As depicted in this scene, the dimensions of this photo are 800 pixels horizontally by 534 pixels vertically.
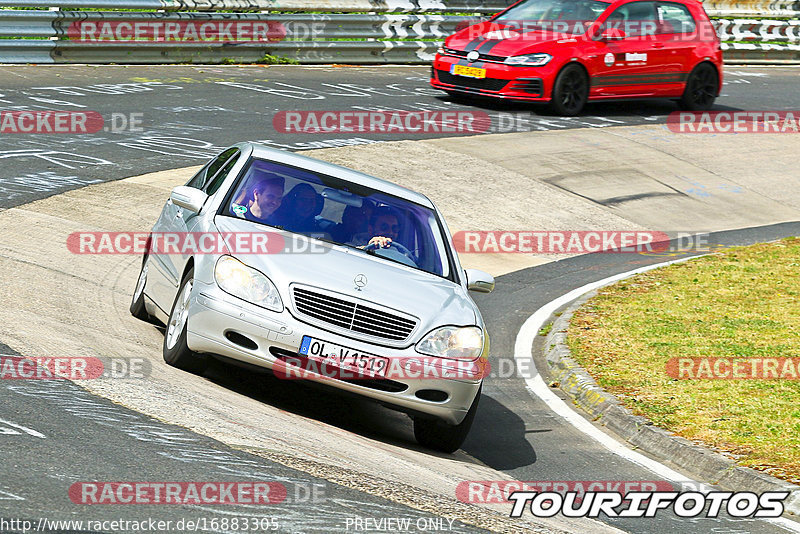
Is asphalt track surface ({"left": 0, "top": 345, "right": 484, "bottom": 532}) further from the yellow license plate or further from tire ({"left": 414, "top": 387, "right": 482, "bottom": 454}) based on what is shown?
the yellow license plate

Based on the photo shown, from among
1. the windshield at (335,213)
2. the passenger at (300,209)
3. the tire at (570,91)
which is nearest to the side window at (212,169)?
the windshield at (335,213)

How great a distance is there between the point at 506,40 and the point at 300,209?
12.4 metres

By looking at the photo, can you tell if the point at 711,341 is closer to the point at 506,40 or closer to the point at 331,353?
the point at 331,353

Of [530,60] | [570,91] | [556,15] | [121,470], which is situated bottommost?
[121,470]

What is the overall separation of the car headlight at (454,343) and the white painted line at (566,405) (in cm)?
145

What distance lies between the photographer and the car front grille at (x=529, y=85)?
1966 centimetres

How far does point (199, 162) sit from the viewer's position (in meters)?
15.0

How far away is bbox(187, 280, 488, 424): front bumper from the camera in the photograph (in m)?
7.10

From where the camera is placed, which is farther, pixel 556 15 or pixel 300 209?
pixel 556 15

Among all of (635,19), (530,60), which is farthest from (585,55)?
(635,19)

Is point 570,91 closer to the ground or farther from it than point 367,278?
farther from it

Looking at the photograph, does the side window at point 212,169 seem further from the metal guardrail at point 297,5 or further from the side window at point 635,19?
the side window at point 635,19

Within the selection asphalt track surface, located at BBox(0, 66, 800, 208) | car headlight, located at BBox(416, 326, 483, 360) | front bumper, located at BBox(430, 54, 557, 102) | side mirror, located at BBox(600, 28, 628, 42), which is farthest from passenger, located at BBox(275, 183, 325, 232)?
side mirror, located at BBox(600, 28, 628, 42)

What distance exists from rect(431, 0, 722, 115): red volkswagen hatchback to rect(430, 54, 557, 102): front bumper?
0.05 feet
